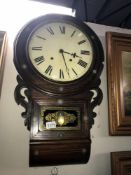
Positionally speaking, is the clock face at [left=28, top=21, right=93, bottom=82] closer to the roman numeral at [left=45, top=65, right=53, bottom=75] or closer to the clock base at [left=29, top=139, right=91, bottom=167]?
the roman numeral at [left=45, top=65, right=53, bottom=75]

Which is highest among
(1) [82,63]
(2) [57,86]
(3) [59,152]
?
(1) [82,63]

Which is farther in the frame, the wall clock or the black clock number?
the black clock number

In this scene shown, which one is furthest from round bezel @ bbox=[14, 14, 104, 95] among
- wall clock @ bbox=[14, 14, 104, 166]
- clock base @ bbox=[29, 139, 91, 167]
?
clock base @ bbox=[29, 139, 91, 167]

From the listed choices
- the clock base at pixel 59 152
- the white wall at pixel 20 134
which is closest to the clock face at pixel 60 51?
the white wall at pixel 20 134

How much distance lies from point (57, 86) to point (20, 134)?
268mm

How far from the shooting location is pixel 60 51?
106 cm

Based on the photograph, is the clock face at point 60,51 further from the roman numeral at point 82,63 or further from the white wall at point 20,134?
the white wall at point 20,134

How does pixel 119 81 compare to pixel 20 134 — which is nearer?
pixel 20 134

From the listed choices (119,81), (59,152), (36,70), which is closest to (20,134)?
(59,152)

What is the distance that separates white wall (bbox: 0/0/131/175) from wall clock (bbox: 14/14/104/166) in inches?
1.3

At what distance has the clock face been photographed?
1029mm

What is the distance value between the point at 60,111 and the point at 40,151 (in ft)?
0.64

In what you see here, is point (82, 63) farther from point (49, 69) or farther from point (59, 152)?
point (59, 152)

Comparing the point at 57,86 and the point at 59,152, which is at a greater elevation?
the point at 57,86
